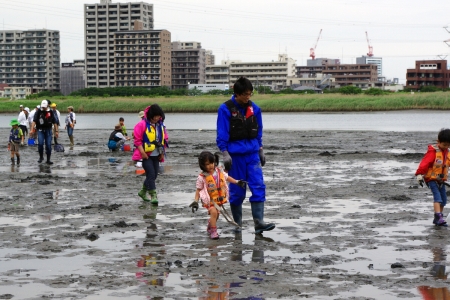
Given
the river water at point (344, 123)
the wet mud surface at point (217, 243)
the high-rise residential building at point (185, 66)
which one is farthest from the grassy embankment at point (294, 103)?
the high-rise residential building at point (185, 66)

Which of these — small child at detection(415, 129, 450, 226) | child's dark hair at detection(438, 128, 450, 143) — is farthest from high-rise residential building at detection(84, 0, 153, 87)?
child's dark hair at detection(438, 128, 450, 143)

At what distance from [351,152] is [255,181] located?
610 inches

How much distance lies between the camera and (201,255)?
8.28m

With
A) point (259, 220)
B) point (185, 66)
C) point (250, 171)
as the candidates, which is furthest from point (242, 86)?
point (185, 66)

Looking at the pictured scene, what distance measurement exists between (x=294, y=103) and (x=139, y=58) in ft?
311

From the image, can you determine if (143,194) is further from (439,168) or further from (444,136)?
(444,136)

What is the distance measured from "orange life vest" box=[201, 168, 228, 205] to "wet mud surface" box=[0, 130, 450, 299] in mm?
436

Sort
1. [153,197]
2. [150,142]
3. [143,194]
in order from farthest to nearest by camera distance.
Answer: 1. [143,194]
2. [150,142]
3. [153,197]

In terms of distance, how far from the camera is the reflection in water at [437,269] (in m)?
6.39

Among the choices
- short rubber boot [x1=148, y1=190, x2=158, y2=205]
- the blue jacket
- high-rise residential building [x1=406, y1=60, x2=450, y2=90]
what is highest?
high-rise residential building [x1=406, y1=60, x2=450, y2=90]

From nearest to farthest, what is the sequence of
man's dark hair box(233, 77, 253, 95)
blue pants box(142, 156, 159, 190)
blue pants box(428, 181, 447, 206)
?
man's dark hair box(233, 77, 253, 95) < blue pants box(428, 181, 447, 206) < blue pants box(142, 156, 159, 190)

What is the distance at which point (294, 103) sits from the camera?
86.5 metres

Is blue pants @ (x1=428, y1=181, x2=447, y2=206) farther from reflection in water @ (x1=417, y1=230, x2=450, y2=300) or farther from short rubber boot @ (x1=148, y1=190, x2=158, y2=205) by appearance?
short rubber boot @ (x1=148, y1=190, x2=158, y2=205)

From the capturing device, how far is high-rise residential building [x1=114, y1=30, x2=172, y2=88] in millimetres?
174500
